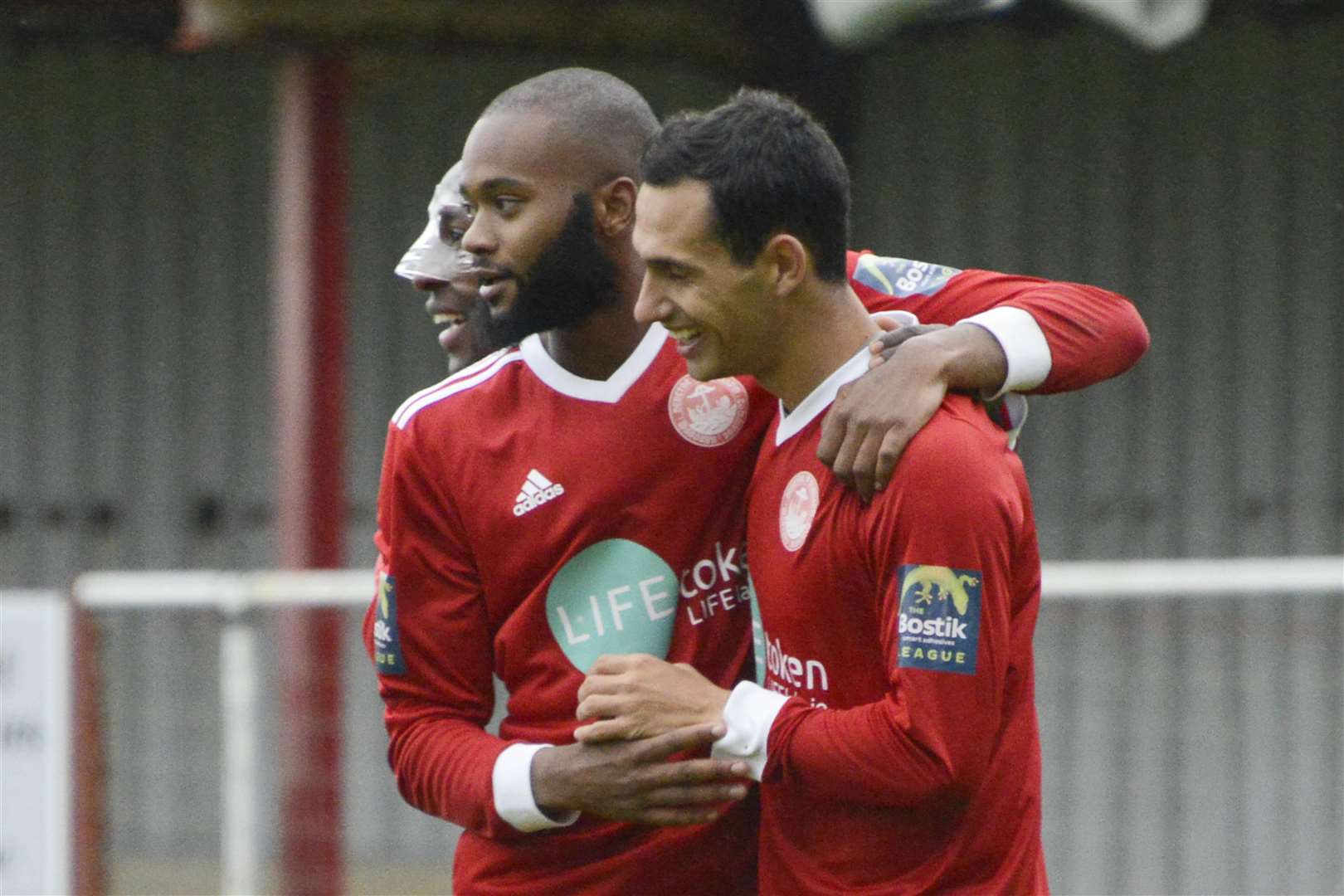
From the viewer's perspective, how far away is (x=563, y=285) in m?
2.70

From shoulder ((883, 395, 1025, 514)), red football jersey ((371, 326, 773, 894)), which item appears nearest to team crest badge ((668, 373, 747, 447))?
red football jersey ((371, 326, 773, 894))

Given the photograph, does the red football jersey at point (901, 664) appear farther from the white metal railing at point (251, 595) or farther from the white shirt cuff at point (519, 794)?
the white metal railing at point (251, 595)

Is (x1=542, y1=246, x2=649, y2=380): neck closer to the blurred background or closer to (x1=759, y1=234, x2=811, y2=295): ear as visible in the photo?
(x1=759, y1=234, x2=811, y2=295): ear

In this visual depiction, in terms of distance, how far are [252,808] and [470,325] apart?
244cm

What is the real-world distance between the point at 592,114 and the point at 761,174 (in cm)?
38

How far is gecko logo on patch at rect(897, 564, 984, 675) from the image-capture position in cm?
225

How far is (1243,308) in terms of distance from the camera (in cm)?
648

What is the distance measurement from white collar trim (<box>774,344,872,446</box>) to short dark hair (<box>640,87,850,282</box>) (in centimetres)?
11

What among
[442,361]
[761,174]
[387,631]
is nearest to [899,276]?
[761,174]

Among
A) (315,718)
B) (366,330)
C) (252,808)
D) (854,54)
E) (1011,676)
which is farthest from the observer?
(366,330)

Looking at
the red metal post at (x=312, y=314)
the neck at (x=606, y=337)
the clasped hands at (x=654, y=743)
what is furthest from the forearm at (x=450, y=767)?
the red metal post at (x=312, y=314)

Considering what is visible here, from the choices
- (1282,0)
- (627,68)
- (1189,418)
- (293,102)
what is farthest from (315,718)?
(1282,0)

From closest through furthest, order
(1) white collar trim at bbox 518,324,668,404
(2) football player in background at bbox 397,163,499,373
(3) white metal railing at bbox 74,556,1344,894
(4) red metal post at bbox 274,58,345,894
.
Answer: (1) white collar trim at bbox 518,324,668,404 < (2) football player in background at bbox 397,163,499,373 < (3) white metal railing at bbox 74,556,1344,894 < (4) red metal post at bbox 274,58,345,894

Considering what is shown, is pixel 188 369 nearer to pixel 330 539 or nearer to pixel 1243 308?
pixel 330 539
